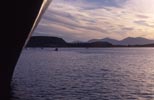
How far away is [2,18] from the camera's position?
1591 cm

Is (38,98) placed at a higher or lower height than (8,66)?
lower

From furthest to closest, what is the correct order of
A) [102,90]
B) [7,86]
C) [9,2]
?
[102,90]
[7,86]
[9,2]

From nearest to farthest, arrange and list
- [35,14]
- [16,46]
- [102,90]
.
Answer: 1. [35,14]
2. [16,46]
3. [102,90]

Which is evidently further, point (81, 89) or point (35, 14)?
point (81, 89)

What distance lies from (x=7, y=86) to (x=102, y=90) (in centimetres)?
849

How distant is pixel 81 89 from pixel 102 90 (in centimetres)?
192

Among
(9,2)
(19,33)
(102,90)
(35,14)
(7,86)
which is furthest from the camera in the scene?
(102,90)

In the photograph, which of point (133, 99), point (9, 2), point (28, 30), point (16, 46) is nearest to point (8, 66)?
point (16, 46)

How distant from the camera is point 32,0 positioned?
15.1 m

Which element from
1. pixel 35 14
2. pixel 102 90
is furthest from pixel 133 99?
pixel 35 14

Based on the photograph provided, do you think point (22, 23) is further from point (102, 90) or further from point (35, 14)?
point (102, 90)

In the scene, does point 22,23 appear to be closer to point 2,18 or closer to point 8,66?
point 2,18

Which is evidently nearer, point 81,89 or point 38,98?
point 38,98

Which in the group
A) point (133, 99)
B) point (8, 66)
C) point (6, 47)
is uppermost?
point (6, 47)
